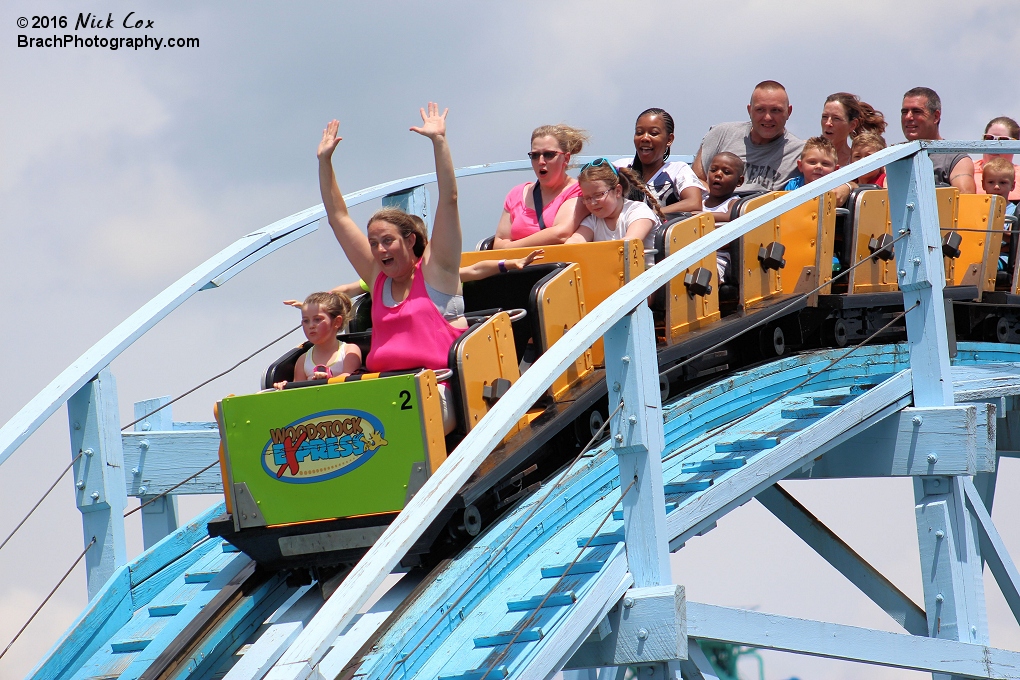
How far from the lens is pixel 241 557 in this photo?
4414 millimetres

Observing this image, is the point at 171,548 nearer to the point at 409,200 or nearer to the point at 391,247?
the point at 391,247

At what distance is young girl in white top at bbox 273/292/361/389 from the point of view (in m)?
4.52

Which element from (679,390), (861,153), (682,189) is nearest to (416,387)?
(679,390)

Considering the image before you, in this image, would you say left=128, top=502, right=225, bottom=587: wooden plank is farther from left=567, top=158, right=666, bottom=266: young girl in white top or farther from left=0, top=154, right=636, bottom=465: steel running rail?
left=567, top=158, right=666, bottom=266: young girl in white top

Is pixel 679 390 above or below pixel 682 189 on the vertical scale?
below

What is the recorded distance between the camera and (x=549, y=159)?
5.52 meters

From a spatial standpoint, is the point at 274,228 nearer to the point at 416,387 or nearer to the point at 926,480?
the point at 416,387

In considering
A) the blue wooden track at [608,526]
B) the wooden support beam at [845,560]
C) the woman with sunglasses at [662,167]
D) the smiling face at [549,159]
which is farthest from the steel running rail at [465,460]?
the wooden support beam at [845,560]

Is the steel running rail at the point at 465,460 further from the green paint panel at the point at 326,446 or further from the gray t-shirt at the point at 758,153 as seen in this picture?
the gray t-shirt at the point at 758,153

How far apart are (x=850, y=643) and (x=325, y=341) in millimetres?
2157

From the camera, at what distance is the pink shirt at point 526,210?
5.61 metres

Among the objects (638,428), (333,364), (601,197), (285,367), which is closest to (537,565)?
(638,428)

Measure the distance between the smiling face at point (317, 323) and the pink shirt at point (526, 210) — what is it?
142 centimetres

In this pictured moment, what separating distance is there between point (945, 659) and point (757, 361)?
1612mm
